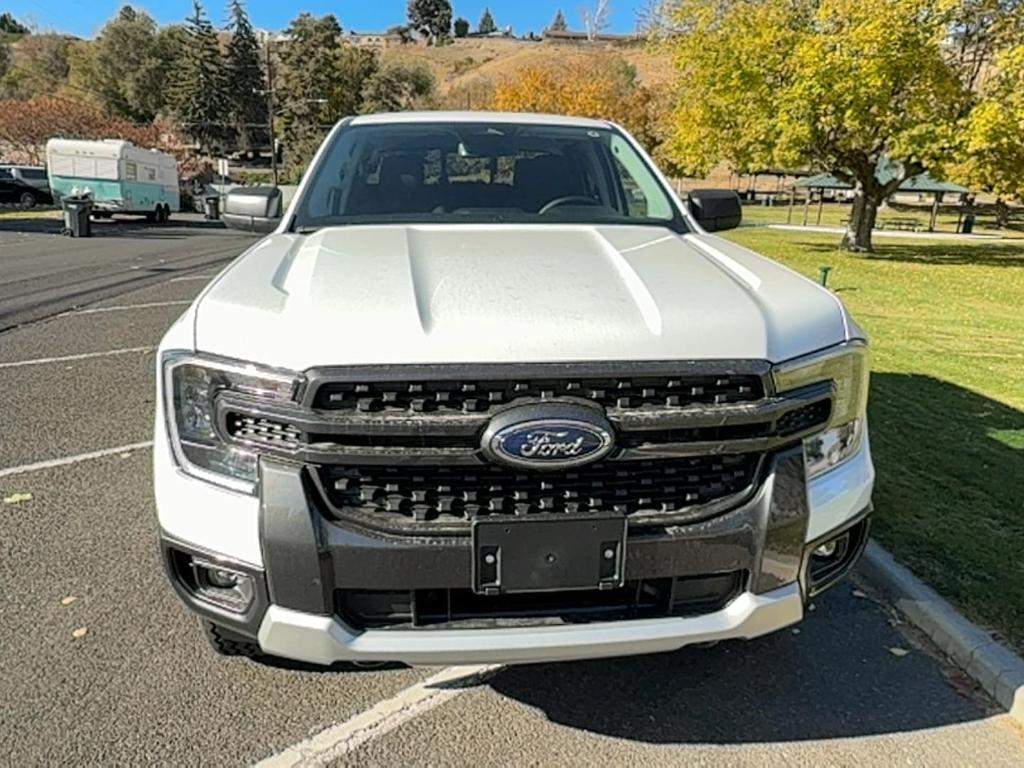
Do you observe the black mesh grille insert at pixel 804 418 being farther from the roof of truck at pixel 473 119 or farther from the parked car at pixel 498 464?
the roof of truck at pixel 473 119

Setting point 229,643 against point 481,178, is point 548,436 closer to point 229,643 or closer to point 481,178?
point 229,643

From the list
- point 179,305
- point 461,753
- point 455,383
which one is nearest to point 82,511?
point 461,753

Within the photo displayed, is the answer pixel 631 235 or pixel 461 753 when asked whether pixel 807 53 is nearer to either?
pixel 631 235

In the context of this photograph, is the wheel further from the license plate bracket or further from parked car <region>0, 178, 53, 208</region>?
parked car <region>0, 178, 53, 208</region>

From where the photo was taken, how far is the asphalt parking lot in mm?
2373

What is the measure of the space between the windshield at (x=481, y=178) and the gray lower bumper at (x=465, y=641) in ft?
5.98

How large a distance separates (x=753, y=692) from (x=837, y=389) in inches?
45.1

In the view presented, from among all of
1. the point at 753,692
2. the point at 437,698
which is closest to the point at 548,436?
the point at 437,698

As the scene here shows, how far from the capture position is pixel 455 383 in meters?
1.88

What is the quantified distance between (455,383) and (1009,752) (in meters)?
2.11

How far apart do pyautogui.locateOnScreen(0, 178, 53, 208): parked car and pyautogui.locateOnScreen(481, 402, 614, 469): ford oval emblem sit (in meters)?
36.8

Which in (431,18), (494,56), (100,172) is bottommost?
(100,172)

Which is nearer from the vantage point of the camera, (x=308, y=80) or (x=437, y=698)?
(x=437, y=698)

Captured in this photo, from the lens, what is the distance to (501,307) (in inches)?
80.9
